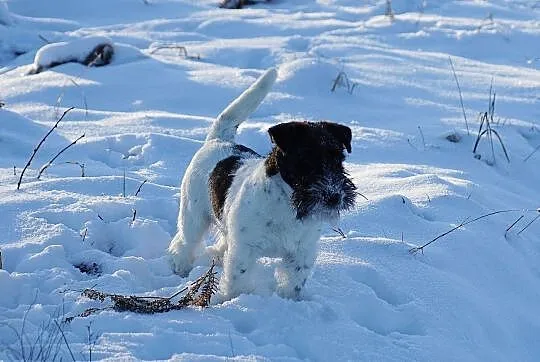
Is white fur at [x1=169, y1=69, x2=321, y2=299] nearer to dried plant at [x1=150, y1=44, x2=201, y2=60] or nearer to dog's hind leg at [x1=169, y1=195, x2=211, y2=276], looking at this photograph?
dog's hind leg at [x1=169, y1=195, x2=211, y2=276]

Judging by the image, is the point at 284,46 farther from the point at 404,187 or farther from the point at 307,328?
the point at 307,328

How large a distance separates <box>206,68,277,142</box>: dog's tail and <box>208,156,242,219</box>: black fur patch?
40 cm

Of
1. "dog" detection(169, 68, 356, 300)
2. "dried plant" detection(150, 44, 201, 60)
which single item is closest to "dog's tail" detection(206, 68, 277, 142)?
"dog" detection(169, 68, 356, 300)

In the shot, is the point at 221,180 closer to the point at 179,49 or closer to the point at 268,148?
the point at 268,148

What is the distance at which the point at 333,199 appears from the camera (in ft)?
11.5

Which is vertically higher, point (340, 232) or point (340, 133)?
point (340, 133)

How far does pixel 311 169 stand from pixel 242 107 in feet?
4.02

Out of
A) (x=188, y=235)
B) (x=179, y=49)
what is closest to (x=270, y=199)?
(x=188, y=235)

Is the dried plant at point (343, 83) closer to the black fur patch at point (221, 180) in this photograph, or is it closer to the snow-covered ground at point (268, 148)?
the snow-covered ground at point (268, 148)

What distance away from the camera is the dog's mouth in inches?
138

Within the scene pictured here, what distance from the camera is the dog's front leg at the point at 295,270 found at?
3953mm

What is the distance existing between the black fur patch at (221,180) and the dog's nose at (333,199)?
0.88 metres

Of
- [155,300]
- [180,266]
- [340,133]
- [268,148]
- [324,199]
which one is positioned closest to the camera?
[324,199]

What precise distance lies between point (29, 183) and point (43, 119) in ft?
7.86
